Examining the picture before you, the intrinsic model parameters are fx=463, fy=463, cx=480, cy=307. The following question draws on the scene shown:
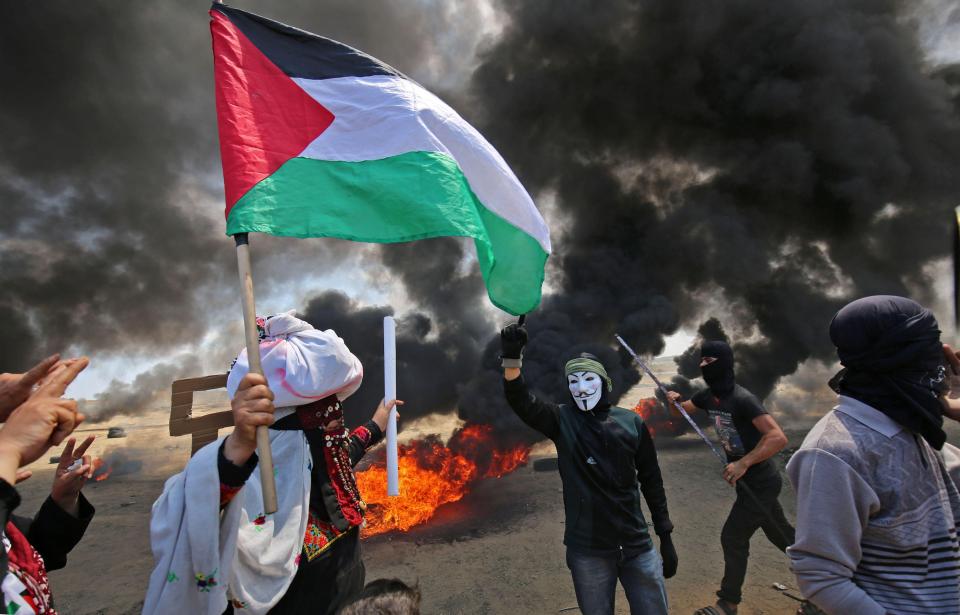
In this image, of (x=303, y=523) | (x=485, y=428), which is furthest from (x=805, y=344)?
(x=303, y=523)

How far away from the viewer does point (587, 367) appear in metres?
3.33

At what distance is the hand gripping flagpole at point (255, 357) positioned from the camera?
1523 millimetres

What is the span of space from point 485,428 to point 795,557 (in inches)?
436

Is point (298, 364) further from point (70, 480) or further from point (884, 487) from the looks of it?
point (884, 487)

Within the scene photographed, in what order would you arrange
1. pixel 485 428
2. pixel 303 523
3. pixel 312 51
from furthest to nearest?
pixel 485 428, pixel 312 51, pixel 303 523

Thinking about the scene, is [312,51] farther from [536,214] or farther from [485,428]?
[485,428]

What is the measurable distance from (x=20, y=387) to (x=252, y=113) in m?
1.46

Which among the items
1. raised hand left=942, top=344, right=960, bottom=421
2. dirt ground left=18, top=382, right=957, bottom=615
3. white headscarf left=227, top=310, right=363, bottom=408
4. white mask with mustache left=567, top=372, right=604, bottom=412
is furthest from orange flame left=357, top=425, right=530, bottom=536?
raised hand left=942, top=344, right=960, bottom=421

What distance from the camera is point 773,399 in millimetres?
17984

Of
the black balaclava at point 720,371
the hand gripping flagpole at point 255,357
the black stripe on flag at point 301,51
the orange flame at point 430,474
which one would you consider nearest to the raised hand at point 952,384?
the black balaclava at point 720,371

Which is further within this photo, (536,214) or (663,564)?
(663,564)

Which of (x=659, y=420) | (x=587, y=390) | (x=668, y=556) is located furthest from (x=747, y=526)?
(x=659, y=420)

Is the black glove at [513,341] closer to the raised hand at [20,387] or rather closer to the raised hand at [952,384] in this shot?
the raised hand at [952,384]

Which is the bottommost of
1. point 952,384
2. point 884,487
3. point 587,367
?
point 884,487
